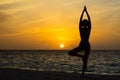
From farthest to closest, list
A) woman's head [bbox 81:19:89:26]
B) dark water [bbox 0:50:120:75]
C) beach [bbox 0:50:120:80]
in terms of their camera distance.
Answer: dark water [bbox 0:50:120:75]
beach [bbox 0:50:120:80]
woman's head [bbox 81:19:89:26]

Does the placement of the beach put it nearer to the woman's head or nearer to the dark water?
the dark water

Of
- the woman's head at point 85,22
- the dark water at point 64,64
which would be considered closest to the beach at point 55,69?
the dark water at point 64,64

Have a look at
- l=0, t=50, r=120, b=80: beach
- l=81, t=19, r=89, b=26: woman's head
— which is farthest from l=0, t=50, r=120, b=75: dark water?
l=81, t=19, r=89, b=26: woman's head

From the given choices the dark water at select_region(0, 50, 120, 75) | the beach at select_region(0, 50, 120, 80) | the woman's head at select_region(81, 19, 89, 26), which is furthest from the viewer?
the dark water at select_region(0, 50, 120, 75)

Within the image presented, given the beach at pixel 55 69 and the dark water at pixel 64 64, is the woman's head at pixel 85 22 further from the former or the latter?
the dark water at pixel 64 64

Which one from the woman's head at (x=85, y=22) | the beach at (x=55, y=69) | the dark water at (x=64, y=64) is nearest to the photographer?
the woman's head at (x=85, y=22)

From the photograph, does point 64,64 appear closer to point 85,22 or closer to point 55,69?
point 55,69

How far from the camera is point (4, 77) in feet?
50.2

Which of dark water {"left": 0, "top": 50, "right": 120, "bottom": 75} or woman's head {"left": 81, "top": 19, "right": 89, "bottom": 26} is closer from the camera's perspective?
woman's head {"left": 81, "top": 19, "right": 89, "bottom": 26}

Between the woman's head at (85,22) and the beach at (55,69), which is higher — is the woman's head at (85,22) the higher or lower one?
the higher one

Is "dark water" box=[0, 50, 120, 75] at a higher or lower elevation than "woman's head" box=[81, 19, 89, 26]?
lower

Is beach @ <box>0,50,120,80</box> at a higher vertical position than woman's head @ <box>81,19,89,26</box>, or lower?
lower

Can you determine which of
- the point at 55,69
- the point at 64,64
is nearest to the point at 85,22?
the point at 55,69

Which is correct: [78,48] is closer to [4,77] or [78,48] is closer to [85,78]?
[85,78]
